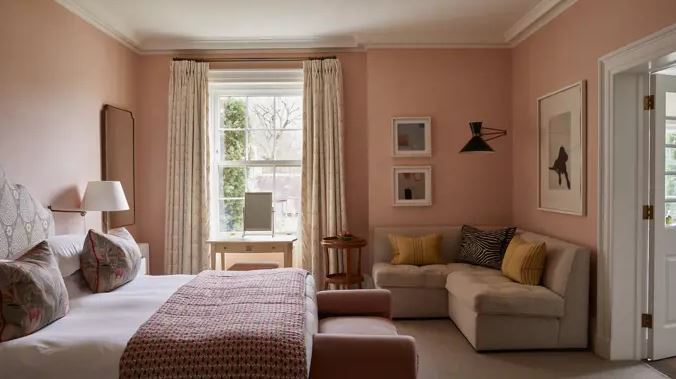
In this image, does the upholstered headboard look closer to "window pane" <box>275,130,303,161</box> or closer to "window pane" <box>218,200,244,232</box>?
"window pane" <box>218,200,244,232</box>

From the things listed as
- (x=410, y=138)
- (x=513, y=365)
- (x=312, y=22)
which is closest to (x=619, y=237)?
(x=513, y=365)

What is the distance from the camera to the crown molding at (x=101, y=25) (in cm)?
382

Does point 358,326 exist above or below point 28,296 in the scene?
below

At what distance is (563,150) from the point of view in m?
3.95

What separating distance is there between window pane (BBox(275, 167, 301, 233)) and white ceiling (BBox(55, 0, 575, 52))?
1.41 metres

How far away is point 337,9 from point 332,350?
3.13m

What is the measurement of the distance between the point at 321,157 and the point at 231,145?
1075 mm

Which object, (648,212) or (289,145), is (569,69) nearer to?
(648,212)

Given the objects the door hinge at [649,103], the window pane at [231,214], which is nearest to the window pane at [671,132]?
the door hinge at [649,103]

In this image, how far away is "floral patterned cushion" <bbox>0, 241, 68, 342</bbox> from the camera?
82.5 inches

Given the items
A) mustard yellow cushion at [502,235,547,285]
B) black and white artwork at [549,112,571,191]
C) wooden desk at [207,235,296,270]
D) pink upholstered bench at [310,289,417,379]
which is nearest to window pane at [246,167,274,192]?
wooden desk at [207,235,296,270]

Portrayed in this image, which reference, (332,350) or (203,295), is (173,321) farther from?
(332,350)

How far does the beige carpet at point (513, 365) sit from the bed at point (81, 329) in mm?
1084

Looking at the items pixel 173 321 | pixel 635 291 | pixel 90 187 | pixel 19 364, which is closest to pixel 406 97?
pixel 635 291
